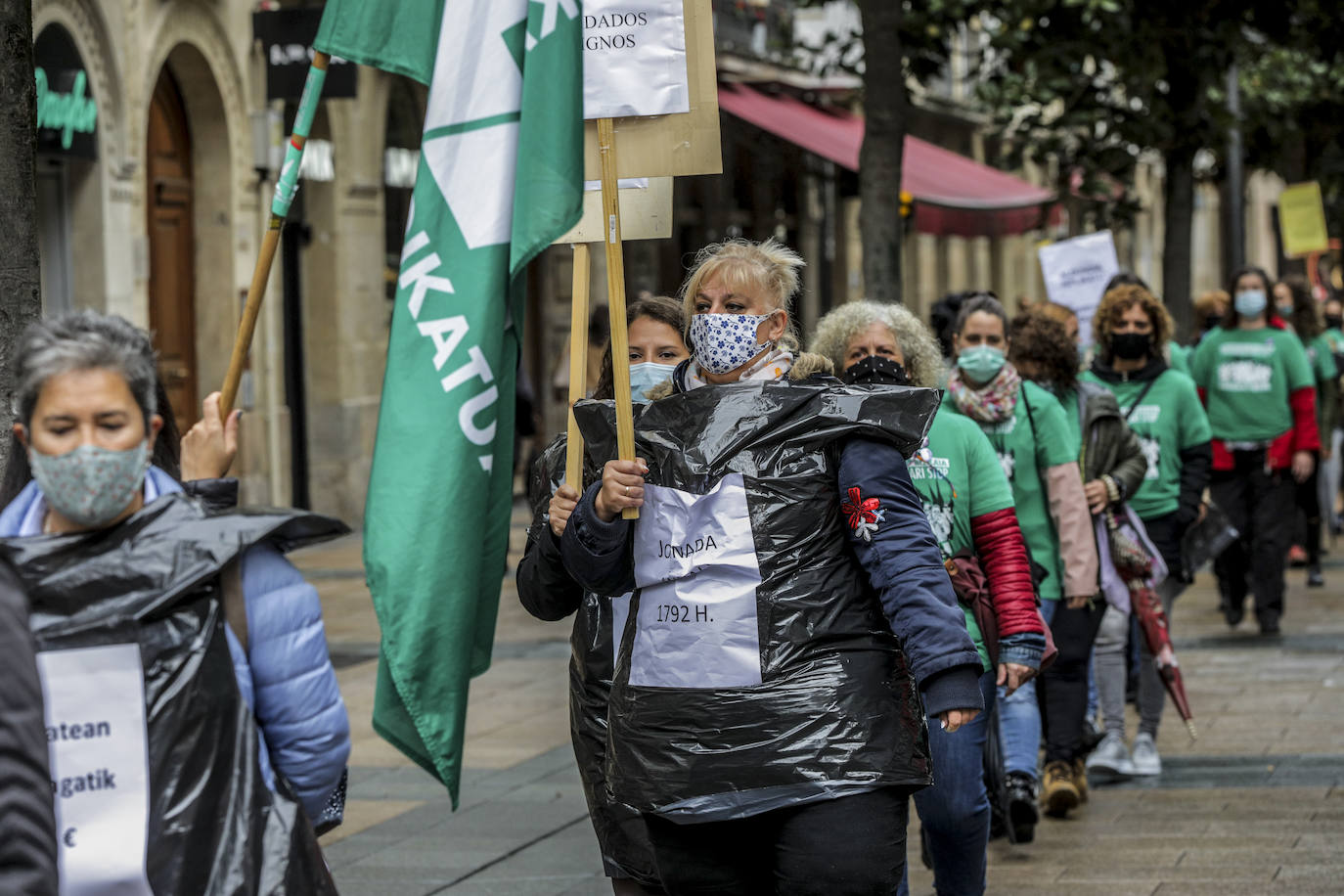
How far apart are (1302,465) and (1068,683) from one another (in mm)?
5302

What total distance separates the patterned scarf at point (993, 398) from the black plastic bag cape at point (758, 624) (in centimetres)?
282

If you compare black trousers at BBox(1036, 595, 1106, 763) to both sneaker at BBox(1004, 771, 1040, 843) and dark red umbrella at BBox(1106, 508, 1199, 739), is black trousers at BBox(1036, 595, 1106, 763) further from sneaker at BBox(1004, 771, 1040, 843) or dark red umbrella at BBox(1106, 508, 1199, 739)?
sneaker at BBox(1004, 771, 1040, 843)

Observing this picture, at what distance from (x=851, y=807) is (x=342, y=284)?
605 inches

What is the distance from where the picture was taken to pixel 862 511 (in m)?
3.98

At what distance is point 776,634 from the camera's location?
394 cm

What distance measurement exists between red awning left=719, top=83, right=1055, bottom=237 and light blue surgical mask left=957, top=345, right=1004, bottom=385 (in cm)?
1319

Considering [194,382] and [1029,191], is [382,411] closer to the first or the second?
[194,382]

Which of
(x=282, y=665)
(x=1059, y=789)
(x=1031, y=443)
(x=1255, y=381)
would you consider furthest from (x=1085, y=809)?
Answer: (x=1255, y=381)

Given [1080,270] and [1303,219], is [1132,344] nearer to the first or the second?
[1080,270]

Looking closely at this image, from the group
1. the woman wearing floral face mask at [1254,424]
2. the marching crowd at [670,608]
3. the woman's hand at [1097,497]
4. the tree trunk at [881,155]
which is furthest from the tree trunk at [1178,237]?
the marching crowd at [670,608]

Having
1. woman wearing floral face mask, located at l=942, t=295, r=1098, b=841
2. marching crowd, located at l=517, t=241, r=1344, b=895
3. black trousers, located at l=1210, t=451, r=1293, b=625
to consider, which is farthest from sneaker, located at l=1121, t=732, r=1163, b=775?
black trousers, located at l=1210, t=451, r=1293, b=625

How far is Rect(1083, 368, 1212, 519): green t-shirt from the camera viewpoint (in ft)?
29.4

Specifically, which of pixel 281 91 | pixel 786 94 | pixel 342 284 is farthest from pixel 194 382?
pixel 786 94

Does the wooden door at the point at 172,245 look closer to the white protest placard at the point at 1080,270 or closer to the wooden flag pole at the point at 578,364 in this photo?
the white protest placard at the point at 1080,270
